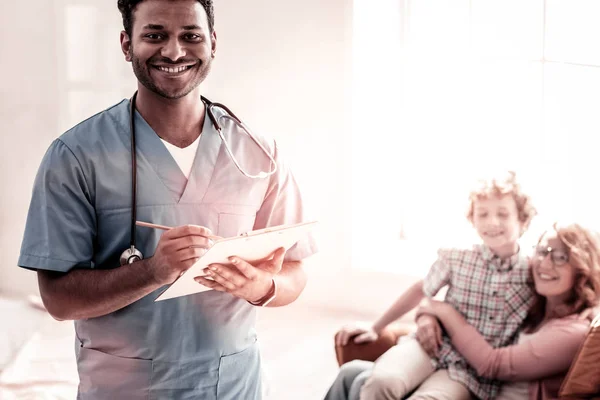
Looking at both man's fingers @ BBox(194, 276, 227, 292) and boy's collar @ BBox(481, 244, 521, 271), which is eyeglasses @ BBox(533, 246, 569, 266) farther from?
man's fingers @ BBox(194, 276, 227, 292)

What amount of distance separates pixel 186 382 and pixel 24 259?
328 millimetres

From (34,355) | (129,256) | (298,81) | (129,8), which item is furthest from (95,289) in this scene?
(298,81)

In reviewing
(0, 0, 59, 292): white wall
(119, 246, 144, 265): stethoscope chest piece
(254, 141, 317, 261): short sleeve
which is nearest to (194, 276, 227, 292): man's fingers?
(119, 246, 144, 265): stethoscope chest piece

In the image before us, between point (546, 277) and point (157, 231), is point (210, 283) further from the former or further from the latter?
point (546, 277)

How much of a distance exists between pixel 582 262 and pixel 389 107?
1.37m

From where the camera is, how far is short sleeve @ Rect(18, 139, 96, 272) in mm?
1260

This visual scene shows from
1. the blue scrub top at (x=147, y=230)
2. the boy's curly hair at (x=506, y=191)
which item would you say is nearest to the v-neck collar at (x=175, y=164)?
the blue scrub top at (x=147, y=230)

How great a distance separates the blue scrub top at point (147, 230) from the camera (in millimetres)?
1279

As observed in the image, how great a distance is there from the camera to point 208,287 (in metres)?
1.30

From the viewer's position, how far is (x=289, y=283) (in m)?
1.44

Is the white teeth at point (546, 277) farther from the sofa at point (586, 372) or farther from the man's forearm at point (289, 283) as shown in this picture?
the man's forearm at point (289, 283)

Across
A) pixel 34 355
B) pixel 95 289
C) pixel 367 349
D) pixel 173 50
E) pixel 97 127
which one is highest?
pixel 173 50

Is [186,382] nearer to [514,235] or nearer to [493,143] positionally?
[514,235]

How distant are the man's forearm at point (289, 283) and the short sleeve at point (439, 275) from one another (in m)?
0.75
